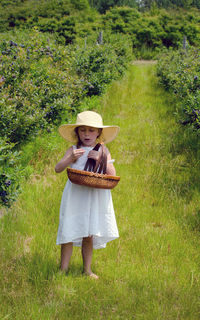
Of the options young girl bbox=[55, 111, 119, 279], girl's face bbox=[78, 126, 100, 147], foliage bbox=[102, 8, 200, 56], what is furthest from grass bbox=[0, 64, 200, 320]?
foliage bbox=[102, 8, 200, 56]

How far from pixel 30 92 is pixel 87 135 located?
→ 2241 millimetres

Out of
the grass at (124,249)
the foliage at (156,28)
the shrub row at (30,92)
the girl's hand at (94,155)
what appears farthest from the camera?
the foliage at (156,28)

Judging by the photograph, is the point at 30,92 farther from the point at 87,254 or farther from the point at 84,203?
the point at 87,254

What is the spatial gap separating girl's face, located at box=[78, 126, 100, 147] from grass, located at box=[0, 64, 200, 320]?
0.99 m

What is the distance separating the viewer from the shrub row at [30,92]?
294 centimetres

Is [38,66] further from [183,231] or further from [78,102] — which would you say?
[183,231]

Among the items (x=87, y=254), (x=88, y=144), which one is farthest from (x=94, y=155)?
(x=87, y=254)

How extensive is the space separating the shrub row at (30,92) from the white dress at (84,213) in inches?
20.5

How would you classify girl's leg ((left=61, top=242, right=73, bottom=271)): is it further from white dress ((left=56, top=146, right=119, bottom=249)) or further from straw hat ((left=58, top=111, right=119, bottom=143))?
straw hat ((left=58, top=111, right=119, bottom=143))

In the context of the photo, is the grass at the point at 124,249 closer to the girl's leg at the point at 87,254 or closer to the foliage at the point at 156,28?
the girl's leg at the point at 87,254

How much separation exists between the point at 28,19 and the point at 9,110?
29.0 m

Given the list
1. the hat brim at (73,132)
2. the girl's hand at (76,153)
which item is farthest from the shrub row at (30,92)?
the girl's hand at (76,153)

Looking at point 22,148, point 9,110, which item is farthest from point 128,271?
point 22,148

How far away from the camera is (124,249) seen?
10.1 ft
